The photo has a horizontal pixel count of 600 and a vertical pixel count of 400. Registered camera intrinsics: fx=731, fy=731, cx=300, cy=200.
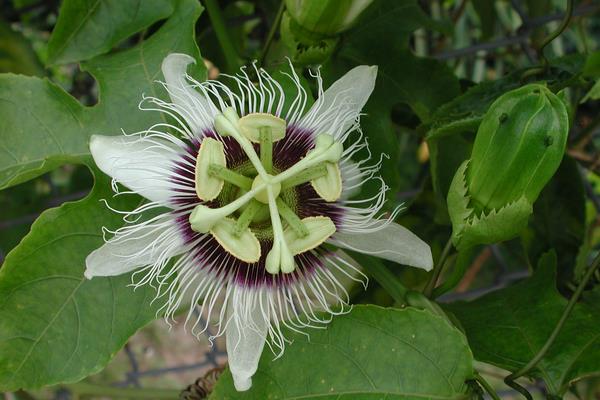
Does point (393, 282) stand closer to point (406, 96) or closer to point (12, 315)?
point (406, 96)

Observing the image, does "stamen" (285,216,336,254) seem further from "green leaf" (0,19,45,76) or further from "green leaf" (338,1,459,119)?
"green leaf" (0,19,45,76)

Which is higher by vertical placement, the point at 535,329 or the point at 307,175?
the point at 307,175

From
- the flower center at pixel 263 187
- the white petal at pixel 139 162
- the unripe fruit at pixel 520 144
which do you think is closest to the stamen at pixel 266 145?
the flower center at pixel 263 187

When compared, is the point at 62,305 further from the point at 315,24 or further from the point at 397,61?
the point at 397,61

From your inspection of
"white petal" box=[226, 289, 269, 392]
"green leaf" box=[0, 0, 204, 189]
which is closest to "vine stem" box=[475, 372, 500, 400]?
"white petal" box=[226, 289, 269, 392]

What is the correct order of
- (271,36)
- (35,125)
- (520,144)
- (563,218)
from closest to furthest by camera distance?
(520,144) < (35,125) < (271,36) < (563,218)

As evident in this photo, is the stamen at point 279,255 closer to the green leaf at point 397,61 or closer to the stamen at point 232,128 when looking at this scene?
the stamen at point 232,128

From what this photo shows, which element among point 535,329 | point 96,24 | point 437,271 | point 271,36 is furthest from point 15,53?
point 535,329
